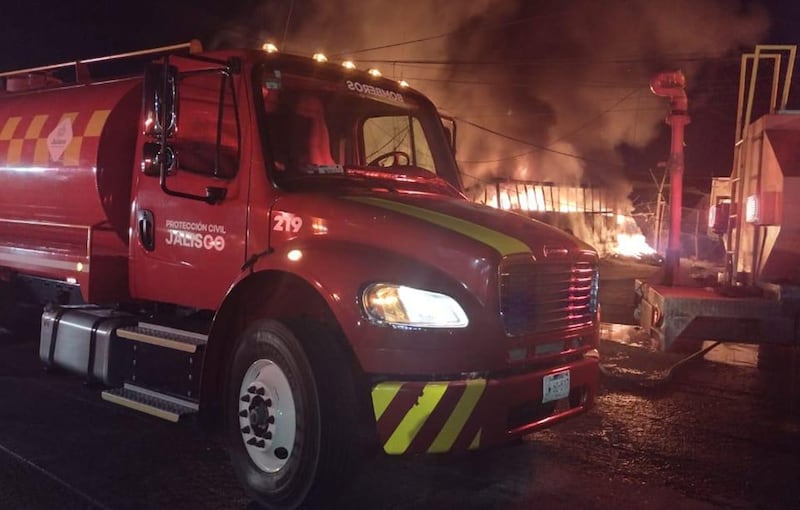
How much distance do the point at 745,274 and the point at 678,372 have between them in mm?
1713

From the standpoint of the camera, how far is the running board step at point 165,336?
4.46 m

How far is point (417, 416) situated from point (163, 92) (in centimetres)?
237

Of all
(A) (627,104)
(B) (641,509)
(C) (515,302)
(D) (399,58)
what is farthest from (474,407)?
(A) (627,104)

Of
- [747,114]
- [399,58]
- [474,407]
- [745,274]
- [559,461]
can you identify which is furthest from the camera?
[399,58]

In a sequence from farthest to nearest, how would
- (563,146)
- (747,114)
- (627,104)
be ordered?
(563,146) → (627,104) → (747,114)

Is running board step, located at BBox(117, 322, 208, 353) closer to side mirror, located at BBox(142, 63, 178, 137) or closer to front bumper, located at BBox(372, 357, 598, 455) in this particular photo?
side mirror, located at BBox(142, 63, 178, 137)

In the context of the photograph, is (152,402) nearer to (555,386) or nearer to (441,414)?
(441,414)

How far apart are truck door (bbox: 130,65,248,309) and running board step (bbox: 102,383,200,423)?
612 millimetres

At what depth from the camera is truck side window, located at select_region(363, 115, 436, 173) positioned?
16.8ft

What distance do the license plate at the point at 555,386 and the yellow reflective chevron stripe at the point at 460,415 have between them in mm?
460

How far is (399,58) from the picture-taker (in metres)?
21.2

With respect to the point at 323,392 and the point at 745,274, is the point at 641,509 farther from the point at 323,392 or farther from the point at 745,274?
the point at 745,274

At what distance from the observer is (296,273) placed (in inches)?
147

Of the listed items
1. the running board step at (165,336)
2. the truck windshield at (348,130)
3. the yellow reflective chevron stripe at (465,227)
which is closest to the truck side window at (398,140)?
the truck windshield at (348,130)
